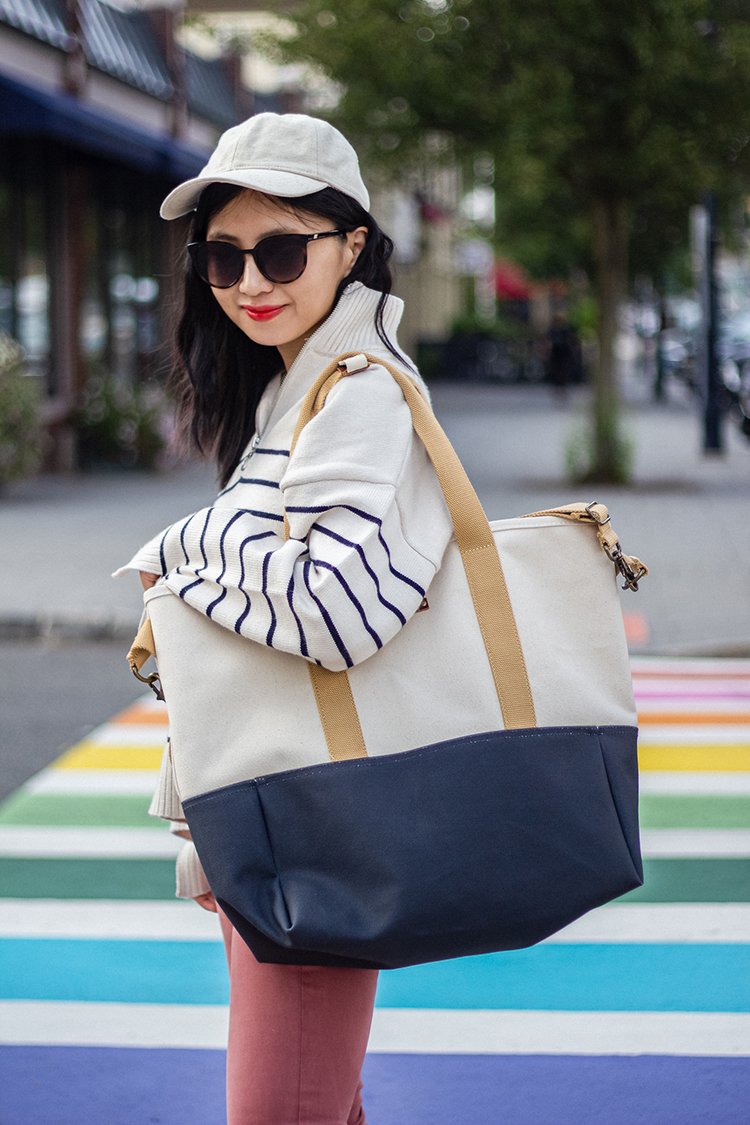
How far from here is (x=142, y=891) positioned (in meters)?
4.81

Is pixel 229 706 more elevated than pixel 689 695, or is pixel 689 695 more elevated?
pixel 229 706

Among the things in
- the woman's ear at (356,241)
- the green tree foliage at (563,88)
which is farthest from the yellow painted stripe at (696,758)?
the green tree foliage at (563,88)

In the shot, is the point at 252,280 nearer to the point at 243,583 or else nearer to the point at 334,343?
the point at 334,343

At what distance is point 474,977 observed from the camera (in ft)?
13.5

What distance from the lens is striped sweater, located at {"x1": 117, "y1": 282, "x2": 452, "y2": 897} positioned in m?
2.05

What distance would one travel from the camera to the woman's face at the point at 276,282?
2.35 m

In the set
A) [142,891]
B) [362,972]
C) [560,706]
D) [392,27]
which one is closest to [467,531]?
[560,706]

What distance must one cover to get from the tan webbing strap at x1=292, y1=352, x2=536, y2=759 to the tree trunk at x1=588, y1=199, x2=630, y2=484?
1439 centimetres

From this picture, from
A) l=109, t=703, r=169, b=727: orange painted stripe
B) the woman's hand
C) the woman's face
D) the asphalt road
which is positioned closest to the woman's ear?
the woman's face

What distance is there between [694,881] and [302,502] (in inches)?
123

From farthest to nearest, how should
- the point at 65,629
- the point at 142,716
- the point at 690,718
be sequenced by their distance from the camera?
the point at 65,629, the point at 142,716, the point at 690,718

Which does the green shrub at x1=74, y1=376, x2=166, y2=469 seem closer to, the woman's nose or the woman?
the woman

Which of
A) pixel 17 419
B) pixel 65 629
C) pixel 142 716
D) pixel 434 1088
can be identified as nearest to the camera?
pixel 434 1088

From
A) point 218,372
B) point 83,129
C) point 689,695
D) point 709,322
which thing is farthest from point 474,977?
point 709,322
